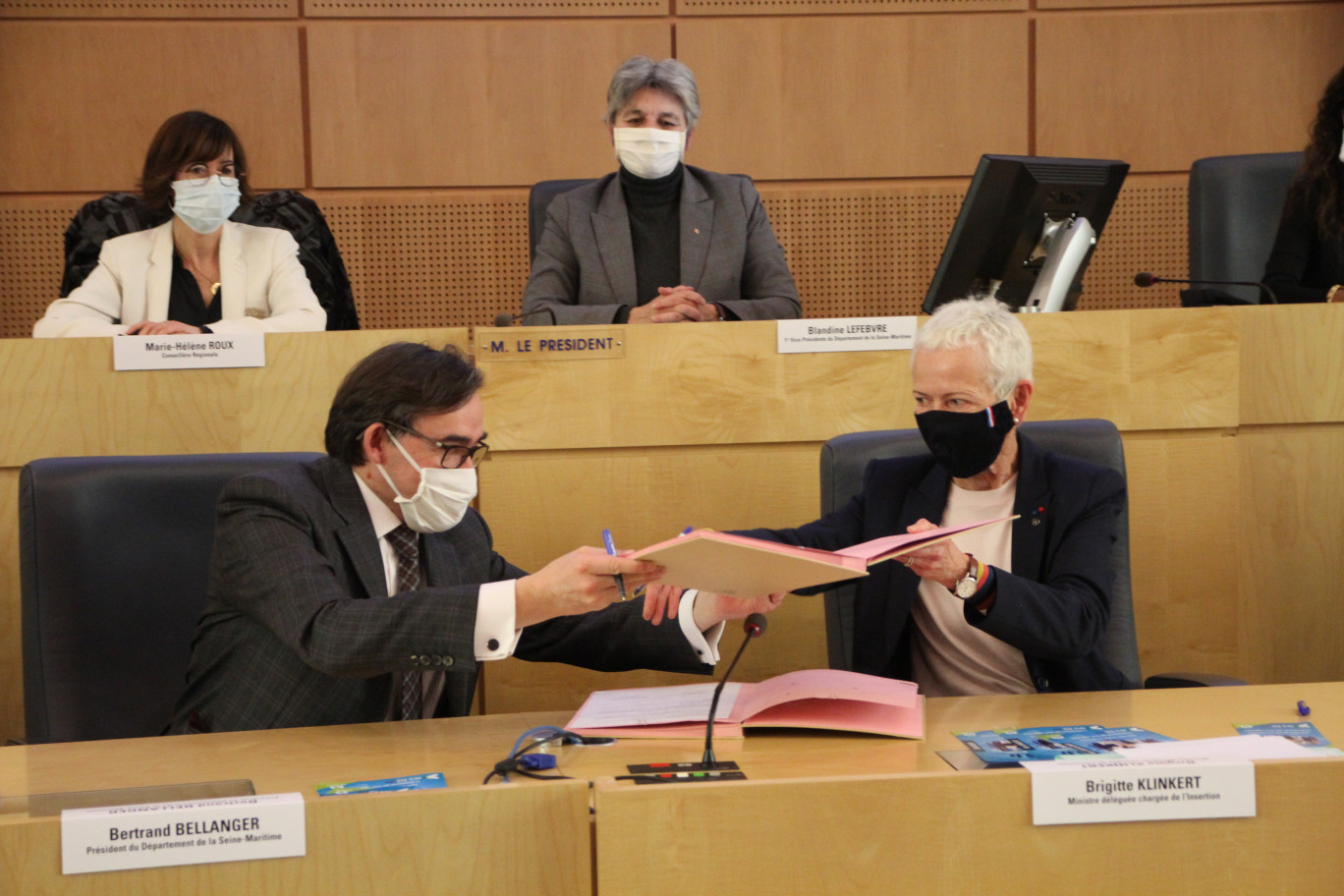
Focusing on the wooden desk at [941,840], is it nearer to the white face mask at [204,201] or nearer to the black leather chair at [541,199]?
the white face mask at [204,201]

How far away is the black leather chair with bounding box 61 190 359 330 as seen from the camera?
3.13 meters

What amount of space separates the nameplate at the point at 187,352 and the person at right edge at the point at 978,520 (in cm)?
105

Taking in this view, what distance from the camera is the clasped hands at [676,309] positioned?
2746 mm

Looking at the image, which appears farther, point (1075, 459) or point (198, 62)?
point (198, 62)

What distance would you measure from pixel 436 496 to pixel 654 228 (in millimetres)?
1635

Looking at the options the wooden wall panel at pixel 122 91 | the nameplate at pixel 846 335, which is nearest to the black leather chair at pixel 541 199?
the nameplate at pixel 846 335

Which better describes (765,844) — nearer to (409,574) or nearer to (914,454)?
(409,574)

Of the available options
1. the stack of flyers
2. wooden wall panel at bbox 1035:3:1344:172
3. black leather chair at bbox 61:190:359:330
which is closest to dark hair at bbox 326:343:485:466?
the stack of flyers

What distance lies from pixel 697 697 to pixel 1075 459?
75 cm

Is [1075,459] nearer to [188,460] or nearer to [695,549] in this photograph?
[695,549]

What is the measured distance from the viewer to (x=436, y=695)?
1.79 meters

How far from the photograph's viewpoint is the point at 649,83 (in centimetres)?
311

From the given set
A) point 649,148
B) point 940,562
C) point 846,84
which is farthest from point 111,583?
point 846,84

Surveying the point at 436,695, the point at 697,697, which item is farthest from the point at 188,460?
the point at 697,697
